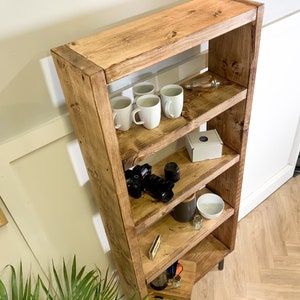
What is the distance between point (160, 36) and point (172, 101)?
0.20 metres

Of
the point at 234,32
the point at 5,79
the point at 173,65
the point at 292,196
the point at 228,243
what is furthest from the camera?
the point at 292,196

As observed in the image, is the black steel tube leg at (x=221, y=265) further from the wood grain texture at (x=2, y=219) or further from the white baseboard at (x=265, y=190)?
the wood grain texture at (x=2, y=219)

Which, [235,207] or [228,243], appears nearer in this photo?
[235,207]

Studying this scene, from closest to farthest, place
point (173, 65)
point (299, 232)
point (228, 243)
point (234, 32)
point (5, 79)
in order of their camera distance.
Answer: point (5, 79), point (234, 32), point (173, 65), point (228, 243), point (299, 232)

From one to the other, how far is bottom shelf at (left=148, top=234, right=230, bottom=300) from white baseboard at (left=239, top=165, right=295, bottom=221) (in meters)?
0.34

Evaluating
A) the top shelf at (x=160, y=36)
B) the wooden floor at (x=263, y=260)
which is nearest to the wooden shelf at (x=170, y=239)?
the wooden floor at (x=263, y=260)

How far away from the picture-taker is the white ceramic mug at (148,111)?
0.85 meters

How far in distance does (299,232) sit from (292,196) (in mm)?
284

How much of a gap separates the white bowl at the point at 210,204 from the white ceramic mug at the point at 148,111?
26.2 inches

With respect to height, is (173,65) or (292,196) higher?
(173,65)

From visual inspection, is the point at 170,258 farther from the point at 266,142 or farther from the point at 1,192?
the point at 266,142

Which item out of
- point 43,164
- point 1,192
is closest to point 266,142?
point 43,164

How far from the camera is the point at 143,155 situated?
83 cm

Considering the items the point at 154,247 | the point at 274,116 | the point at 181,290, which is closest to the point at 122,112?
the point at 154,247
